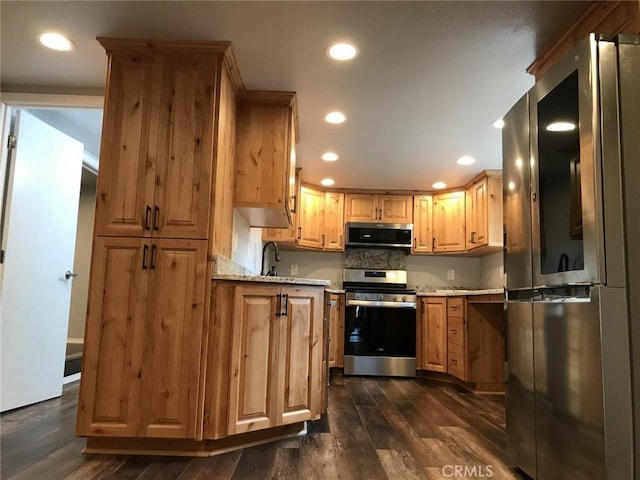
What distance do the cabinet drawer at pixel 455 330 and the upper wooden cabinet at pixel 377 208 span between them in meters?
1.37

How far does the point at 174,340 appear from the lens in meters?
2.18

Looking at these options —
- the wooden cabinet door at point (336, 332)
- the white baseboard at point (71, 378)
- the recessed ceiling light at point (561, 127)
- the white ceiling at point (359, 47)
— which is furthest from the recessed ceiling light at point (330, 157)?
the white baseboard at point (71, 378)

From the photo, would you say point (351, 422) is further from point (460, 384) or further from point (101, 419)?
point (460, 384)

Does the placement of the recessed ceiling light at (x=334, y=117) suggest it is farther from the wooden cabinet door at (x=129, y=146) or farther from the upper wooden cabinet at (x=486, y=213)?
the upper wooden cabinet at (x=486, y=213)

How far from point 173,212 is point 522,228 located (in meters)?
1.71

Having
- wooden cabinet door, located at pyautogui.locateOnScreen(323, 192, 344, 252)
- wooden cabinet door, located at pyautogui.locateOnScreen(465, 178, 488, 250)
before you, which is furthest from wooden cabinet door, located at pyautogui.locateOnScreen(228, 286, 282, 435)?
wooden cabinet door, located at pyautogui.locateOnScreen(465, 178, 488, 250)

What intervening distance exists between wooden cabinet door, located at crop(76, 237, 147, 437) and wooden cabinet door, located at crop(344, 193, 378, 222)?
3243mm

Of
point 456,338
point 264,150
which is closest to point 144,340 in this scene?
point 264,150

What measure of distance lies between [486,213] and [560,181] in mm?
2780

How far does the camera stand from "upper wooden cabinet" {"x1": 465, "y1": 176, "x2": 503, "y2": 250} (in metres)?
4.42

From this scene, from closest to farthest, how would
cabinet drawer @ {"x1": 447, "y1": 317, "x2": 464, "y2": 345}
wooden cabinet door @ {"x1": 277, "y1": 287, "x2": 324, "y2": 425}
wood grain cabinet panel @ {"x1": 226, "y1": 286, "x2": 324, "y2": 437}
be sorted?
wood grain cabinet panel @ {"x1": 226, "y1": 286, "x2": 324, "y2": 437}
wooden cabinet door @ {"x1": 277, "y1": 287, "x2": 324, "y2": 425}
cabinet drawer @ {"x1": 447, "y1": 317, "x2": 464, "y2": 345}

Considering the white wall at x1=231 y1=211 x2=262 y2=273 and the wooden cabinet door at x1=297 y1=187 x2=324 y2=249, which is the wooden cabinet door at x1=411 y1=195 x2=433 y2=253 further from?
the white wall at x1=231 y1=211 x2=262 y2=273

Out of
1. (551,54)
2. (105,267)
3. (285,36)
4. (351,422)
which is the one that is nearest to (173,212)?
(105,267)

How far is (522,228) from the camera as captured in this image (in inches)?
80.5
